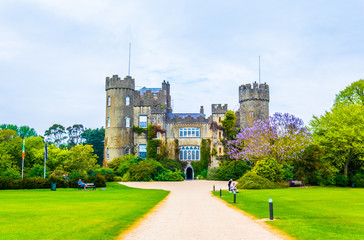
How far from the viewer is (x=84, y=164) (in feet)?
127

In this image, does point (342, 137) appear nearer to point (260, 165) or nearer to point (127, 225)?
point (260, 165)

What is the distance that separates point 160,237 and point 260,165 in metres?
27.6

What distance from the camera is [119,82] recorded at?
2121 inches

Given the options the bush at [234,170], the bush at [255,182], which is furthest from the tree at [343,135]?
the bush at [234,170]

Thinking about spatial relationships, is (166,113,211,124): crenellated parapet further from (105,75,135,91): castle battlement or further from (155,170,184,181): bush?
(155,170,184,181): bush

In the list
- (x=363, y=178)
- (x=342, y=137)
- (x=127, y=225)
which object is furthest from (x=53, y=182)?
(x=363, y=178)

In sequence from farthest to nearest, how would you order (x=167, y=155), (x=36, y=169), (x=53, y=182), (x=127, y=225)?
(x=167, y=155), (x=36, y=169), (x=53, y=182), (x=127, y=225)

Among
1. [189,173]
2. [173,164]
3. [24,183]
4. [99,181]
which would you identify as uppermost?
[173,164]

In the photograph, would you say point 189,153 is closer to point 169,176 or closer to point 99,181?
point 169,176

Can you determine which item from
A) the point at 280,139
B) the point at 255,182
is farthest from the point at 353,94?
the point at 255,182

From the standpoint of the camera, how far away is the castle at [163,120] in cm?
5341

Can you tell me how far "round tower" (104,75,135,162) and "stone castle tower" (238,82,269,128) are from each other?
57.0ft

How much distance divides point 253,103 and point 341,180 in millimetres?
18810

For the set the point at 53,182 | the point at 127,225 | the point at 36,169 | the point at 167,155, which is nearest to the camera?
the point at 127,225
